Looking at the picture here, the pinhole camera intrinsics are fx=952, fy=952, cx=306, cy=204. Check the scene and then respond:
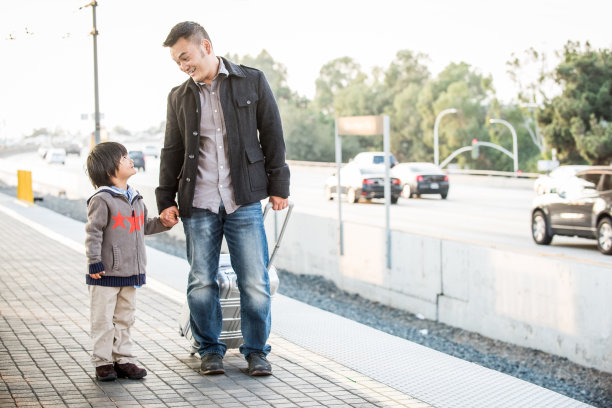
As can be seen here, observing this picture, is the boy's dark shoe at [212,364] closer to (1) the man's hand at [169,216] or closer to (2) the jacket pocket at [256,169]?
(1) the man's hand at [169,216]

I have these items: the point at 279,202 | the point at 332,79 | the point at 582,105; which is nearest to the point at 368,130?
the point at 279,202

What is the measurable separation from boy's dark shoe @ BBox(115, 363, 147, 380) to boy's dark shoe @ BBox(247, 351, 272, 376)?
0.60m

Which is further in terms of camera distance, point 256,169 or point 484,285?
point 484,285

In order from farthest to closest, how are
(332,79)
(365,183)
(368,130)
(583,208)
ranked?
(332,79) < (365,183) < (583,208) < (368,130)

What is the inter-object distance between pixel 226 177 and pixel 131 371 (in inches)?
47.6

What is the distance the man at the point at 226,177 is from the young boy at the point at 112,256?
293 mm

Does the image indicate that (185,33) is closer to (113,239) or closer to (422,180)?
(113,239)

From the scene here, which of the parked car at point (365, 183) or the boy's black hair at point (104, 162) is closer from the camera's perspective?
the boy's black hair at point (104, 162)

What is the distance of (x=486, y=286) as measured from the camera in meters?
9.57

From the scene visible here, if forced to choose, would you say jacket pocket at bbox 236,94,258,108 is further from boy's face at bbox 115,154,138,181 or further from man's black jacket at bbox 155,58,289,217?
boy's face at bbox 115,154,138,181

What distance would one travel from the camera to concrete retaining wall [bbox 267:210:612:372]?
26.2 ft

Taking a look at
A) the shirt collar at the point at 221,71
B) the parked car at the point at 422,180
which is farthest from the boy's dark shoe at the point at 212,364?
the parked car at the point at 422,180

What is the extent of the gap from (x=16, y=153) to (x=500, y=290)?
12008 cm

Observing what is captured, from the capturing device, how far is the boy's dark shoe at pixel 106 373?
5.25m
